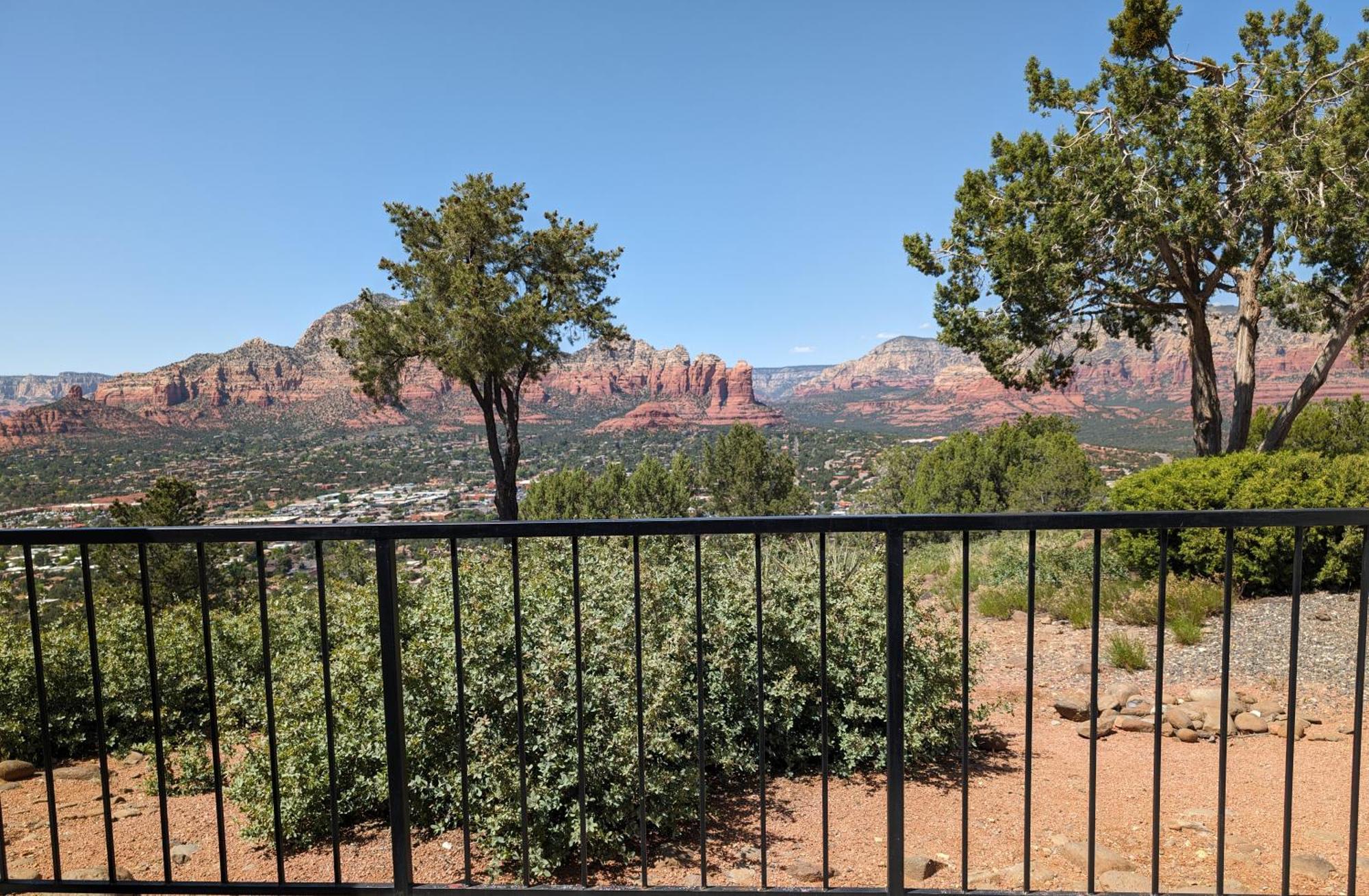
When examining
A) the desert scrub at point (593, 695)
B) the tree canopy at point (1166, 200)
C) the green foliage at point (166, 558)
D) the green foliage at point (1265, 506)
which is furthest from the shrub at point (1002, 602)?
the green foliage at point (166, 558)

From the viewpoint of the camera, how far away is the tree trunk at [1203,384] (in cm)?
1322

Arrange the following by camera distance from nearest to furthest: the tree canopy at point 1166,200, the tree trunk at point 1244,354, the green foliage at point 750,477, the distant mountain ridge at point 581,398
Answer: the tree canopy at point 1166,200 → the tree trunk at point 1244,354 → the green foliage at point 750,477 → the distant mountain ridge at point 581,398

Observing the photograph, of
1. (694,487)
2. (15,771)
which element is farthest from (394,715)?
(694,487)

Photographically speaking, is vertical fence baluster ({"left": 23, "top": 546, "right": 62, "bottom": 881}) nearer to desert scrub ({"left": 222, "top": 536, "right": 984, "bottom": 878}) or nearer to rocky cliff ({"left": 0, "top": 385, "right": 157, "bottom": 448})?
desert scrub ({"left": 222, "top": 536, "right": 984, "bottom": 878})

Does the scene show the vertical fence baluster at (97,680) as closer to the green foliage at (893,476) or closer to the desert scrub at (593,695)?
→ the desert scrub at (593,695)

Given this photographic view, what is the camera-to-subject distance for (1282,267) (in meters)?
12.0

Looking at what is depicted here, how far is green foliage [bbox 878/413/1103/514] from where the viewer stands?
18375 millimetres

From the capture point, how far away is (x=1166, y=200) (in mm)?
11680

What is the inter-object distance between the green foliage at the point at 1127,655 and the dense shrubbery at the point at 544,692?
241 cm

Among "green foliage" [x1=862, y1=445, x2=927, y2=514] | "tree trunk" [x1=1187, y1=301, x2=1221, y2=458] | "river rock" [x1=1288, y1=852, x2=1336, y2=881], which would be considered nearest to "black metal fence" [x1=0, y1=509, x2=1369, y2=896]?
"river rock" [x1=1288, y1=852, x2=1336, y2=881]

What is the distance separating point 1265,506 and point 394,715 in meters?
9.67

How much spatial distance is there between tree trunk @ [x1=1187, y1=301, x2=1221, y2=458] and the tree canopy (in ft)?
0.08

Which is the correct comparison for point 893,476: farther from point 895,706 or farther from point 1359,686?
point 895,706

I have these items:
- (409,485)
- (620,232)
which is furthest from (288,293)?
(620,232)
